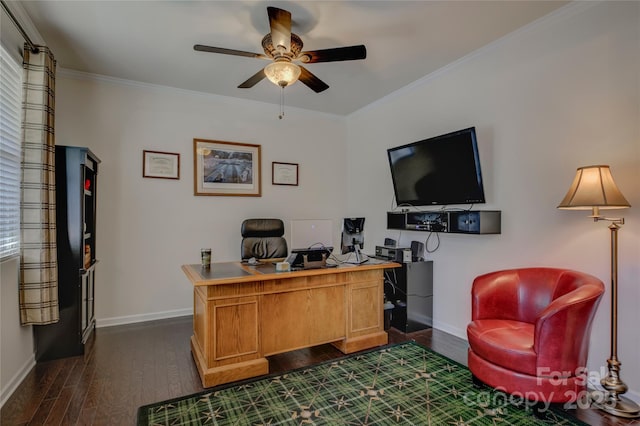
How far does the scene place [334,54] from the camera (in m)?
2.43

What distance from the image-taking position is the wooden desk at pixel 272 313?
2.44 metres

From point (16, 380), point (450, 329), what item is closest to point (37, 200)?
point (16, 380)

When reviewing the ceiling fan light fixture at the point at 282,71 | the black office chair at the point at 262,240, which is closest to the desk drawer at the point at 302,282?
the black office chair at the point at 262,240

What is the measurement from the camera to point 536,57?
277 cm

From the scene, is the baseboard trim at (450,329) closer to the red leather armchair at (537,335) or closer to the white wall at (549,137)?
the white wall at (549,137)

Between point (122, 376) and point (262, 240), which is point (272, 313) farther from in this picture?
point (122, 376)

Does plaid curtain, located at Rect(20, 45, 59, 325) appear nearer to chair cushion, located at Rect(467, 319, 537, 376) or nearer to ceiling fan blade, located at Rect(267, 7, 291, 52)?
ceiling fan blade, located at Rect(267, 7, 291, 52)

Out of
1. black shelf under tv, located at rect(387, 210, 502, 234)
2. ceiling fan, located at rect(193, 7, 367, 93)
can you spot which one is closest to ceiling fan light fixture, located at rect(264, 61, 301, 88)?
ceiling fan, located at rect(193, 7, 367, 93)

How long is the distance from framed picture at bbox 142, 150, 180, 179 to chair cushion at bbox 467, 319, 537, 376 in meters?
3.62

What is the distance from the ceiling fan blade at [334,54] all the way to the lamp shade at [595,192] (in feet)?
5.47

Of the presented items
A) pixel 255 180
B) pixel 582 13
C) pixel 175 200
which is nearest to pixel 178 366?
pixel 175 200

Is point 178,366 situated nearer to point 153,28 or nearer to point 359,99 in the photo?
point 153,28

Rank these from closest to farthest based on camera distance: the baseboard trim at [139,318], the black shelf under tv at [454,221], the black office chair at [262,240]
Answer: the black shelf under tv at [454,221]
the black office chair at [262,240]
the baseboard trim at [139,318]

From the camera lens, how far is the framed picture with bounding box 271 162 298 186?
4.73 metres
